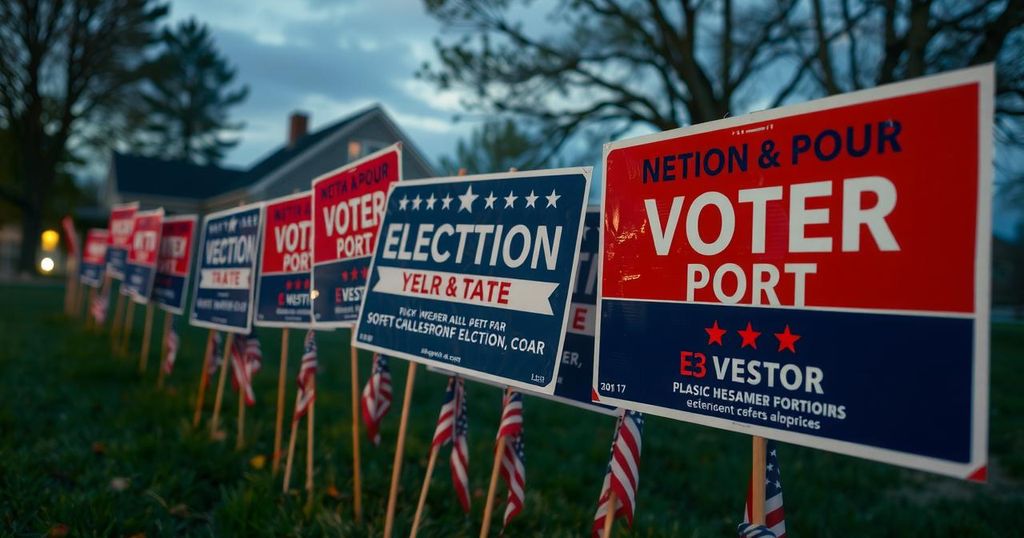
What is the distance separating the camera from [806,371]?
6.91 feet

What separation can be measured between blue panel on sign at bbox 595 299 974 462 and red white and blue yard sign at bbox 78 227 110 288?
11.6m

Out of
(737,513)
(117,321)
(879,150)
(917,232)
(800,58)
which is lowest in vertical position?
(737,513)

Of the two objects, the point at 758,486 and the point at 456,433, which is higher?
the point at 758,486

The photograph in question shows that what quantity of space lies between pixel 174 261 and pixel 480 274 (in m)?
5.83

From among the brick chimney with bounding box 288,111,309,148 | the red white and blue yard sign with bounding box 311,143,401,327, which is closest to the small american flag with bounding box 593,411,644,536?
the red white and blue yard sign with bounding box 311,143,401,327

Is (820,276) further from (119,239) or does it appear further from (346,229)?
(119,239)

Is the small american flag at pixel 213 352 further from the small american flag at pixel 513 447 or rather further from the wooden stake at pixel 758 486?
the wooden stake at pixel 758 486

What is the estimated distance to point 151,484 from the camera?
4336 millimetres

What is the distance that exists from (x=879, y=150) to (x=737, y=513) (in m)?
3.70

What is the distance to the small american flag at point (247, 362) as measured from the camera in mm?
5449

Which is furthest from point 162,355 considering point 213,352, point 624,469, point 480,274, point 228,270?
point 624,469

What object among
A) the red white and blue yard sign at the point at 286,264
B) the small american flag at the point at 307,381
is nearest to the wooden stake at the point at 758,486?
the small american flag at the point at 307,381

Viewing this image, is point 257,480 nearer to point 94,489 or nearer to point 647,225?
point 94,489

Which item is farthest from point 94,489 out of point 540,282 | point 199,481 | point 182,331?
point 182,331
